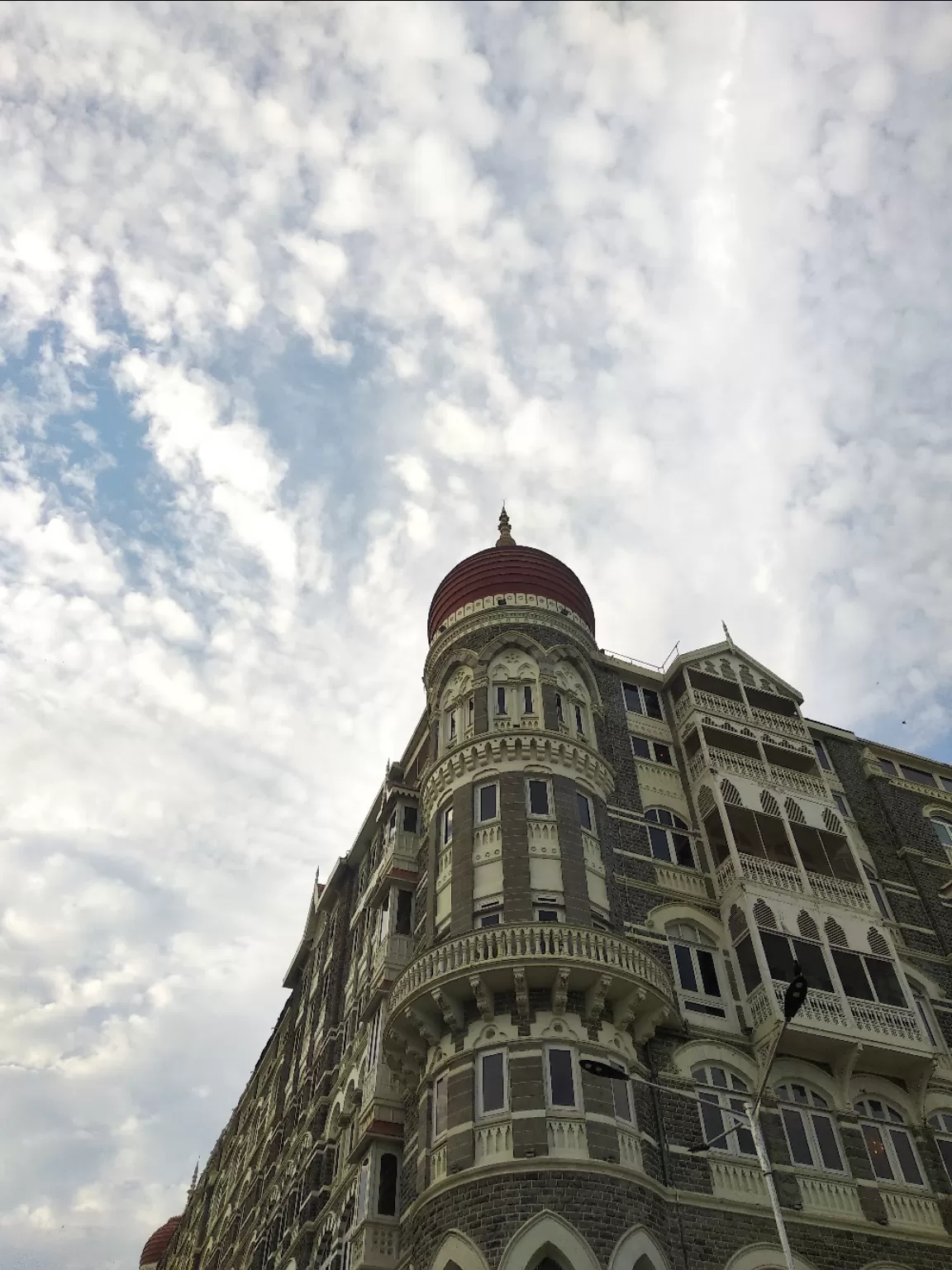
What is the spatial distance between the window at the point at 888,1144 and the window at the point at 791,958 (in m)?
3.48

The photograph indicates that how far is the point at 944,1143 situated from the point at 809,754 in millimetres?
13712

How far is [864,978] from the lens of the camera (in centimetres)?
3061

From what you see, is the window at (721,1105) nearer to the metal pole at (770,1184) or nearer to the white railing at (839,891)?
the metal pole at (770,1184)

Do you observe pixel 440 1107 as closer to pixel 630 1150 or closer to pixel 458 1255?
pixel 458 1255

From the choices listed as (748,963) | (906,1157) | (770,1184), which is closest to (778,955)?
(748,963)

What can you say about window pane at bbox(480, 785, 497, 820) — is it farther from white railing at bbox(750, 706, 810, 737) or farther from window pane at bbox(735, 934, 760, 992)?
white railing at bbox(750, 706, 810, 737)

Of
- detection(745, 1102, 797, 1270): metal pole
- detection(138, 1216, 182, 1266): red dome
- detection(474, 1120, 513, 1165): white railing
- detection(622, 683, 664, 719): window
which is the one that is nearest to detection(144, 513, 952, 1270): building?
detection(474, 1120, 513, 1165): white railing

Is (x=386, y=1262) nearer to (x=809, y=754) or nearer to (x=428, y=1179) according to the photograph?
(x=428, y=1179)

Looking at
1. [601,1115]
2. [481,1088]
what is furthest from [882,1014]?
[481,1088]

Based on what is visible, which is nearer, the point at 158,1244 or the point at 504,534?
the point at 504,534

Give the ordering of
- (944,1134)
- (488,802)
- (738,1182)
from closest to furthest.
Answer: (738,1182)
(944,1134)
(488,802)

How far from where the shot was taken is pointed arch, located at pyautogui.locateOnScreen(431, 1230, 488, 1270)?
21641 mm

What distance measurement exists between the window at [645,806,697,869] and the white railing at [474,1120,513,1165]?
11.8m

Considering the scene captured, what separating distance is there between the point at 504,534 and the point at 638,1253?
26.9 metres
